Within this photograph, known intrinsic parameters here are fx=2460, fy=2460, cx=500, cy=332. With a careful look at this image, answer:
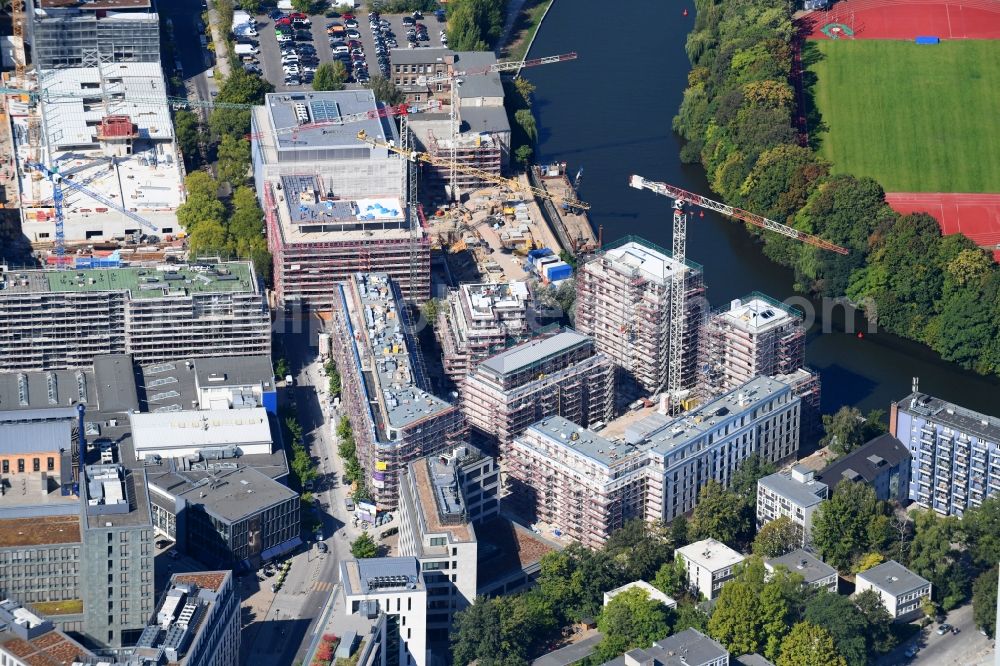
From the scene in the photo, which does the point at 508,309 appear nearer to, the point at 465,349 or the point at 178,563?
the point at 465,349

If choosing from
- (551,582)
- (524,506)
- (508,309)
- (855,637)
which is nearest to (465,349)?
(508,309)

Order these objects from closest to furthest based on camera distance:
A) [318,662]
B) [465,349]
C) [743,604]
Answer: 1. [318,662]
2. [743,604]
3. [465,349]

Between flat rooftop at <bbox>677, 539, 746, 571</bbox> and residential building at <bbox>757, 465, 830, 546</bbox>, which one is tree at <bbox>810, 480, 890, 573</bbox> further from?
flat rooftop at <bbox>677, 539, 746, 571</bbox>

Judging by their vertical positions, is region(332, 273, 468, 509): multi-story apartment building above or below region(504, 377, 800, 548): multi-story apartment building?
above

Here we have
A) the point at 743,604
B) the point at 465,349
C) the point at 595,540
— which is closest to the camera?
the point at 743,604

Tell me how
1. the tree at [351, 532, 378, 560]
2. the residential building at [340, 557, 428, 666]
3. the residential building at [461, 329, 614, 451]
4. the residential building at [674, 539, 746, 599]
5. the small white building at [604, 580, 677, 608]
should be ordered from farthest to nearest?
the residential building at [461, 329, 614, 451], the tree at [351, 532, 378, 560], the residential building at [674, 539, 746, 599], the small white building at [604, 580, 677, 608], the residential building at [340, 557, 428, 666]

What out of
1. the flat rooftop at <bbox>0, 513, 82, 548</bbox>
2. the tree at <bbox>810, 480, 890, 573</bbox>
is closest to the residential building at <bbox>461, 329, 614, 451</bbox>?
the tree at <bbox>810, 480, 890, 573</bbox>
